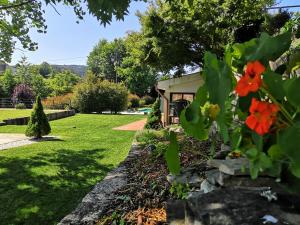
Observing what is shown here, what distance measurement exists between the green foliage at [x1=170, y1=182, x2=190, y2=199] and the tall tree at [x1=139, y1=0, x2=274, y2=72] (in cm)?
851

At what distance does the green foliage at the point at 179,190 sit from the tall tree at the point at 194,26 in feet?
27.9

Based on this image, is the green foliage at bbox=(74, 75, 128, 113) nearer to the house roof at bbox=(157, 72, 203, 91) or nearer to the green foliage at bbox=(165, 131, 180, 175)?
the house roof at bbox=(157, 72, 203, 91)

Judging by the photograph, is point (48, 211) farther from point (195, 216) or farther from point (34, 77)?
point (34, 77)

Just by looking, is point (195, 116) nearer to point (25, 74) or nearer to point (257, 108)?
point (257, 108)

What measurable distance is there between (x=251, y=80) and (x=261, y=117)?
98 mm

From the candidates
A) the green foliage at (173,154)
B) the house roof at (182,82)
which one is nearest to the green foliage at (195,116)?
the green foliage at (173,154)

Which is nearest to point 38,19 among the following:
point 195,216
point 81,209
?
point 81,209

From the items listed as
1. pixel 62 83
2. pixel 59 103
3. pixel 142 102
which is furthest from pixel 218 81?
pixel 62 83

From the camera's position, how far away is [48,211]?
211 inches

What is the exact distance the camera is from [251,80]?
0.96 meters

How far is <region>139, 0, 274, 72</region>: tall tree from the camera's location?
12.2m

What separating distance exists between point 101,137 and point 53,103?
2417 centimetres

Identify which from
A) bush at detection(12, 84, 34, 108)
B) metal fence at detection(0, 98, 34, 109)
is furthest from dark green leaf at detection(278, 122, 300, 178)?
bush at detection(12, 84, 34, 108)

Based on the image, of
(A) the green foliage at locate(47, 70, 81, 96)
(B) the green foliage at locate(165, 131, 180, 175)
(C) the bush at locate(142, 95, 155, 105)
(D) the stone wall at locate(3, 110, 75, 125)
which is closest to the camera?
(B) the green foliage at locate(165, 131, 180, 175)
